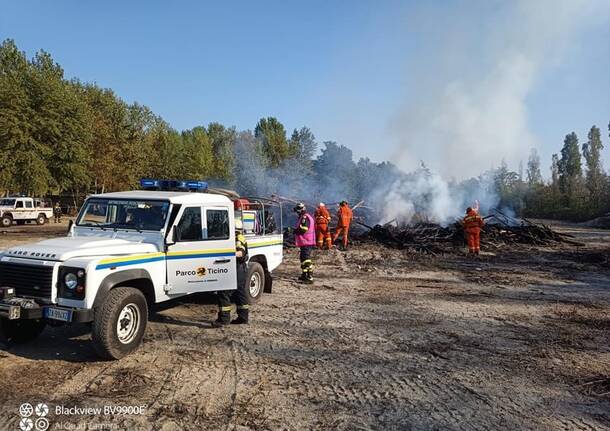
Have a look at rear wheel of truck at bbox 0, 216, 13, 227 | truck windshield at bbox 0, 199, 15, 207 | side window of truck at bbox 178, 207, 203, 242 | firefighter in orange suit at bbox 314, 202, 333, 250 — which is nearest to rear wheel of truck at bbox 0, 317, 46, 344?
side window of truck at bbox 178, 207, 203, 242

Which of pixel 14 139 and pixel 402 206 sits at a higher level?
pixel 14 139

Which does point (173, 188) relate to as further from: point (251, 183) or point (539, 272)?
point (251, 183)

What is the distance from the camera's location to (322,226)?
16531mm

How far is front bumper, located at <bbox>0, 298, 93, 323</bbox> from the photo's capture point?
4.95 metres

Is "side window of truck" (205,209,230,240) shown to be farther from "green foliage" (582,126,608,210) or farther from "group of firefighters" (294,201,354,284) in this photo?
"green foliage" (582,126,608,210)

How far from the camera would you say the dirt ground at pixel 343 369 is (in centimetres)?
427

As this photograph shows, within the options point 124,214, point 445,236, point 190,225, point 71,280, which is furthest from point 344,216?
point 71,280

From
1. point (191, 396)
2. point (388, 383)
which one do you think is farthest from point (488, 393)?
point (191, 396)

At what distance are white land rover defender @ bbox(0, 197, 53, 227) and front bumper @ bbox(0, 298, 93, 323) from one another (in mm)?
27599

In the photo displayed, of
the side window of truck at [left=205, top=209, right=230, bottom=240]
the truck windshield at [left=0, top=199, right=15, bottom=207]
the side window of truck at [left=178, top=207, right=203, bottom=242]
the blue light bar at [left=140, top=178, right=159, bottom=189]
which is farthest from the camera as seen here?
the truck windshield at [left=0, top=199, right=15, bottom=207]

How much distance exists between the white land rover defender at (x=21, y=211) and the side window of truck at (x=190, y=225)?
1076 inches

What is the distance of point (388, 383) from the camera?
16.6ft

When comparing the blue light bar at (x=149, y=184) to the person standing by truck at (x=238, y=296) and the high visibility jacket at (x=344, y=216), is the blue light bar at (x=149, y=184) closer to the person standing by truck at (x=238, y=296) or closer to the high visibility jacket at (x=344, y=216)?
the person standing by truck at (x=238, y=296)

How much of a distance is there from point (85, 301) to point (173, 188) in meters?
2.95
